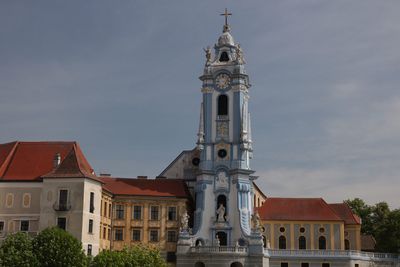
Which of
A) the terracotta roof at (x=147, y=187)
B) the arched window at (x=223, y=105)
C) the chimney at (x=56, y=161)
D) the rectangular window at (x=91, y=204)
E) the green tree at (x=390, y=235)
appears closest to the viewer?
the rectangular window at (x=91, y=204)

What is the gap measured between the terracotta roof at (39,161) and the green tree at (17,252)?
9.60m

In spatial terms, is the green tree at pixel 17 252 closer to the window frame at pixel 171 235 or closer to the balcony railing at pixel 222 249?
the window frame at pixel 171 235

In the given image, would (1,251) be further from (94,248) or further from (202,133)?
(202,133)

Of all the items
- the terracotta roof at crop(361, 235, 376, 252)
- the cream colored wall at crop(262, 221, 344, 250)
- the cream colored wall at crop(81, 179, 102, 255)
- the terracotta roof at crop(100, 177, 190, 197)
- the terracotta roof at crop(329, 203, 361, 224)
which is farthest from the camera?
the terracotta roof at crop(361, 235, 376, 252)

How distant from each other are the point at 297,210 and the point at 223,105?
50.1 feet

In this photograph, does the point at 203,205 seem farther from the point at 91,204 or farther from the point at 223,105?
the point at 91,204

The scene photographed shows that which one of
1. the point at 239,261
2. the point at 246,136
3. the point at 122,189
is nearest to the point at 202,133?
the point at 246,136

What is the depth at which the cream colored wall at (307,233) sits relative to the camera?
233 feet

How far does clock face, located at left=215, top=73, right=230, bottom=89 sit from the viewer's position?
7175 centimetres

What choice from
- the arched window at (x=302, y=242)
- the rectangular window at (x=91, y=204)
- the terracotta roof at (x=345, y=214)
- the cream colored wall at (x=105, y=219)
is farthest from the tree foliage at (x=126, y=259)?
the terracotta roof at (x=345, y=214)

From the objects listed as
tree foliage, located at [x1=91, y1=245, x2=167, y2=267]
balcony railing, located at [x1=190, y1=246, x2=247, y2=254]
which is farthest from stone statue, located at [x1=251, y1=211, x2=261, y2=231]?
tree foliage, located at [x1=91, y1=245, x2=167, y2=267]

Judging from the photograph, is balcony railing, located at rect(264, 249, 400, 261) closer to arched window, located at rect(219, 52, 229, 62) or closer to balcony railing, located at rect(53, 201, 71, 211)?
balcony railing, located at rect(53, 201, 71, 211)

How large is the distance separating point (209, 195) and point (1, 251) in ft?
83.2

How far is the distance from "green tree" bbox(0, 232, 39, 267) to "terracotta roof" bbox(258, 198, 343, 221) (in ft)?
100.0
